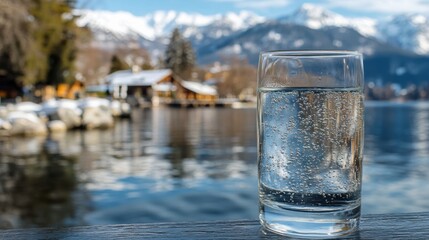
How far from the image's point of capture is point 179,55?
6725 centimetres

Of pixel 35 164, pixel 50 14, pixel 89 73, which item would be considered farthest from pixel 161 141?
pixel 89 73

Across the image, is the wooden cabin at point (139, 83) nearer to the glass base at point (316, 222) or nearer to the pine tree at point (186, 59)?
the pine tree at point (186, 59)

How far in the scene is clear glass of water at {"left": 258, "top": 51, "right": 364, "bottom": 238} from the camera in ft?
2.67

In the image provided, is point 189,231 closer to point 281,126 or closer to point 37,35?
point 281,126

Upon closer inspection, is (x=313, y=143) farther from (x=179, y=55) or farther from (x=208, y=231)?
(x=179, y=55)

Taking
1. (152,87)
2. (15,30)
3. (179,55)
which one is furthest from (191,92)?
(15,30)

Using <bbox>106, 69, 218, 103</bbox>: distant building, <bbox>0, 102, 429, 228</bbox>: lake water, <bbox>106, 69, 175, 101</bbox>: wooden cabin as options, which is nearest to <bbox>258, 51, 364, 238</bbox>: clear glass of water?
<bbox>0, 102, 429, 228</bbox>: lake water

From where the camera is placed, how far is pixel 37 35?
2691 cm

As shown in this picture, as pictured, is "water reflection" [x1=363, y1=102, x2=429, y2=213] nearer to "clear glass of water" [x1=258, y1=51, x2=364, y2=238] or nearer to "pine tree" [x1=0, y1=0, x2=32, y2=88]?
"clear glass of water" [x1=258, y1=51, x2=364, y2=238]

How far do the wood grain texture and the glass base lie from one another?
0.06 feet

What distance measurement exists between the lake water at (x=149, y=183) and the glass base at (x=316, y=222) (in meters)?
4.60

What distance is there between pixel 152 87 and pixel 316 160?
53404 mm

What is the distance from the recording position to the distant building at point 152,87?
5409cm

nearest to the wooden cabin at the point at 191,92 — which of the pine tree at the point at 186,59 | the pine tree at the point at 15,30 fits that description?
the pine tree at the point at 186,59
